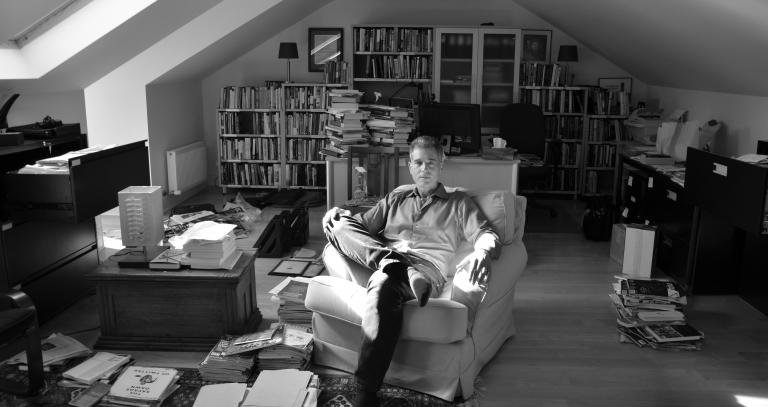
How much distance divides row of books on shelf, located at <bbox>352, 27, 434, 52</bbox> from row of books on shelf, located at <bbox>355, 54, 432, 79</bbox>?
3.3 inches

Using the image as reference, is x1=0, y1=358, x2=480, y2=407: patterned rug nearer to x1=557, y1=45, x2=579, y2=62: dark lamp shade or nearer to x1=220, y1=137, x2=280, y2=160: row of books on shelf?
x1=220, y1=137, x2=280, y2=160: row of books on shelf

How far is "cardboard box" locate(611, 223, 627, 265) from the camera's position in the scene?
461 centimetres

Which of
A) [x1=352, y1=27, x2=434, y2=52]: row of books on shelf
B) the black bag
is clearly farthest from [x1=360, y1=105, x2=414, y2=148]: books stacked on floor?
[x1=352, y1=27, x2=434, y2=52]: row of books on shelf

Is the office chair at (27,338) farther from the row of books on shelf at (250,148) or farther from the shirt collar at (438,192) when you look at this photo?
the row of books on shelf at (250,148)

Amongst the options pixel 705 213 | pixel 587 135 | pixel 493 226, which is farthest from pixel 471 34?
pixel 493 226

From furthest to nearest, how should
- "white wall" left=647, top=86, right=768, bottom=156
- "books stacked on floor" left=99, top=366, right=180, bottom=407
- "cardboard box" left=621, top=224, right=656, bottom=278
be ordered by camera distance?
"white wall" left=647, top=86, right=768, bottom=156 < "cardboard box" left=621, top=224, right=656, bottom=278 < "books stacked on floor" left=99, top=366, right=180, bottom=407

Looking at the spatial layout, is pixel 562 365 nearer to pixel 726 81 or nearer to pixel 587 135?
pixel 726 81

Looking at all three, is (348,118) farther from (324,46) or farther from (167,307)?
(324,46)

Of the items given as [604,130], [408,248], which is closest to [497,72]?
[604,130]

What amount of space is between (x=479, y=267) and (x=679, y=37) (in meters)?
2.68

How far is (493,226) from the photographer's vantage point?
3115mm

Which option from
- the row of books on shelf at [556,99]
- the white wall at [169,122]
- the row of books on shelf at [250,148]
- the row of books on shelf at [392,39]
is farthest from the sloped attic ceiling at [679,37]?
the white wall at [169,122]

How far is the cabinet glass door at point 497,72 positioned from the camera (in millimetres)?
6699

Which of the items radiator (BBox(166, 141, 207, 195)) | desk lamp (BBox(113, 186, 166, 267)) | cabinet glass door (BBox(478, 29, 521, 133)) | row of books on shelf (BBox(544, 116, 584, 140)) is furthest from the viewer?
row of books on shelf (BBox(544, 116, 584, 140))
